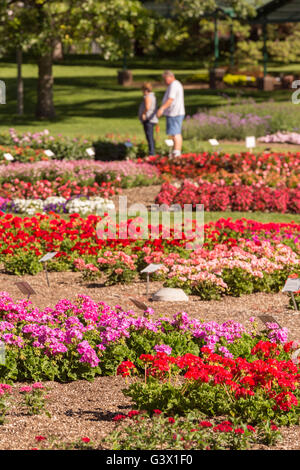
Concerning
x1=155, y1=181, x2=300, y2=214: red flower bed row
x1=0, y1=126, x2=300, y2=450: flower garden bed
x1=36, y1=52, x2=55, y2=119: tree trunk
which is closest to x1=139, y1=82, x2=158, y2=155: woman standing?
x1=155, y1=181, x2=300, y2=214: red flower bed row

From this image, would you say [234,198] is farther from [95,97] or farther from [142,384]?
[95,97]

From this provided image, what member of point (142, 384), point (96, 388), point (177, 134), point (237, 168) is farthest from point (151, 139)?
point (142, 384)

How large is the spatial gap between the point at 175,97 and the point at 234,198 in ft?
12.0

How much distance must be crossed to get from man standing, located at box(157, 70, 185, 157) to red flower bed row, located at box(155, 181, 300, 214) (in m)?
2.97

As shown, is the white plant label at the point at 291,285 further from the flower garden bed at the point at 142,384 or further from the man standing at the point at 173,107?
the man standing at the point at 173,107

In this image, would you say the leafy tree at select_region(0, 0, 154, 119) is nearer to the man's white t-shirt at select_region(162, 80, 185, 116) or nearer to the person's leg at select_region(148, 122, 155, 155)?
the person's leg at select_region(148, 122, 155, 155)

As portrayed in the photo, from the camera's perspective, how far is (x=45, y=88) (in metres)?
24.5

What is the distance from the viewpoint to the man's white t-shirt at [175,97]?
14688 millimetres

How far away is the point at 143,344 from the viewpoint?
5.61m

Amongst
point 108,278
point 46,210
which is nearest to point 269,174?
point 46,210

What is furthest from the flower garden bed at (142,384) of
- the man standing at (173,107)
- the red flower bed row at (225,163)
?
the man standing at (173,107)

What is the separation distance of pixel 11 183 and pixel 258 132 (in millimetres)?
8714
